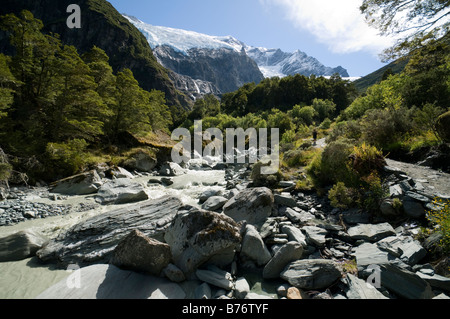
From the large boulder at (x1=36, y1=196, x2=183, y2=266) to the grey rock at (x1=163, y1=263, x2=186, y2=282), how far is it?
4.95ft

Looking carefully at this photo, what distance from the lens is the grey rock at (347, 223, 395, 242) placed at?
444cm

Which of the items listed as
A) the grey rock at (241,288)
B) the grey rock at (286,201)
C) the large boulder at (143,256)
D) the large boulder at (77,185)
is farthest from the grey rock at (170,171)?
the grey rock at (241,288)

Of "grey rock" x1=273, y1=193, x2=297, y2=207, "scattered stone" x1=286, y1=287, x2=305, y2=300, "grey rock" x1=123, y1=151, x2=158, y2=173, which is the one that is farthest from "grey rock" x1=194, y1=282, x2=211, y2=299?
"grey rock" x1=123, y1=151, x2=158, y2=173

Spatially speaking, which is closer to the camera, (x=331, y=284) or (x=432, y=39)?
(x=331, y=284)

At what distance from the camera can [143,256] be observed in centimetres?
387

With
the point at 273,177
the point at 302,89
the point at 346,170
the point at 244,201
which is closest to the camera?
the point at 244,201

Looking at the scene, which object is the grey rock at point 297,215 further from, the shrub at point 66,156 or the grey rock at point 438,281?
the shrub at point 66,156

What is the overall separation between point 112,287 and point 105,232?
2.19 m

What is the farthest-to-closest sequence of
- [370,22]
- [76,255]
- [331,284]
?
[370,22]
[76,255]
[331,284]

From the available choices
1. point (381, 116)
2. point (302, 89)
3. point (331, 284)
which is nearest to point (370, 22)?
point (381, 116)

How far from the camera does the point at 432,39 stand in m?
10.6

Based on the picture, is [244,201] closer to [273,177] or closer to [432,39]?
[273,177]

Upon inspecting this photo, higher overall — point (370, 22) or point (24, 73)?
point (370, 22)

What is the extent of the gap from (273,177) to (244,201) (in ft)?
10.9
